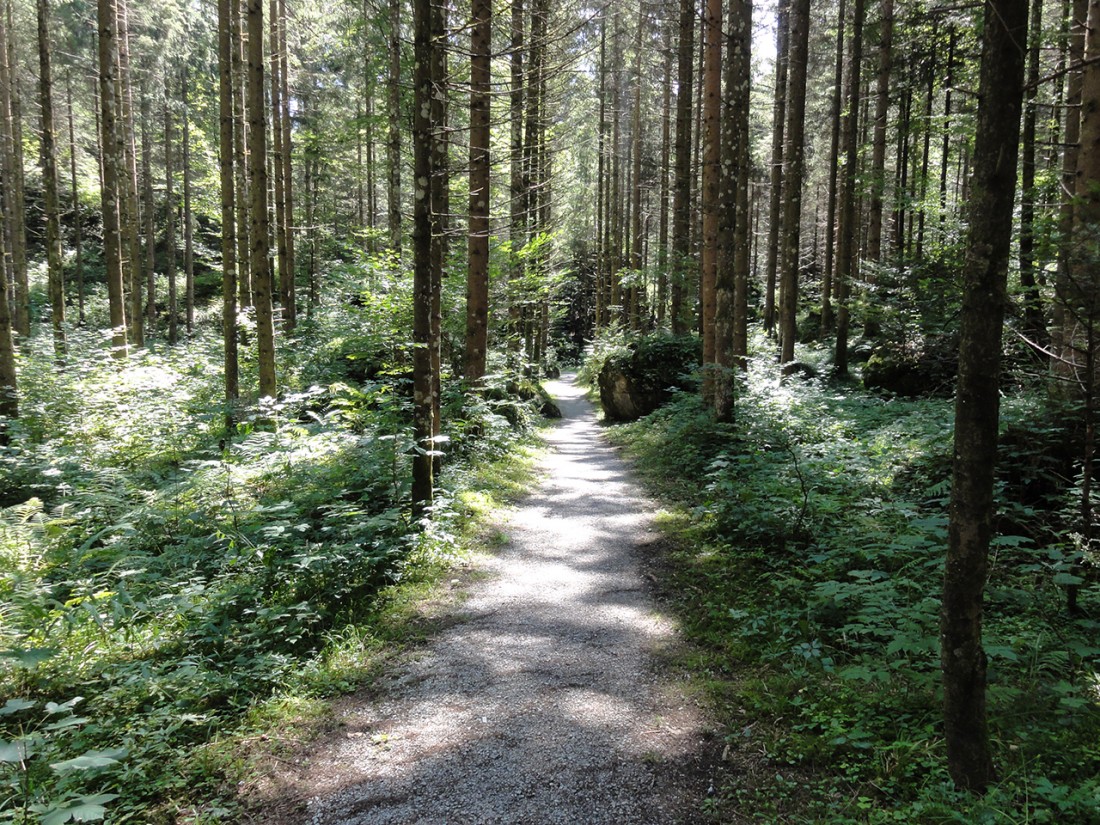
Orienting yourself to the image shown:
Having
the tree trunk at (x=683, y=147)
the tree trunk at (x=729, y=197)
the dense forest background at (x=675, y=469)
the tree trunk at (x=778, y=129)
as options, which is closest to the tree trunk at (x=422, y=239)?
the dense forest background at (x=675, y=469)

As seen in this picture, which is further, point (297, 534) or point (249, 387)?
point (249, 387)

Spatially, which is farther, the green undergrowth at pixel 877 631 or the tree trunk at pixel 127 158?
the tree trunk at pixel 127 158

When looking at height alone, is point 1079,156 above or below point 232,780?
above

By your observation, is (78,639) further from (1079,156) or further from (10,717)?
(1079,156)

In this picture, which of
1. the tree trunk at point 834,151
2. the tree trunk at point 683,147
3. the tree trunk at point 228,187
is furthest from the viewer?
the tree trunk at point 834,151

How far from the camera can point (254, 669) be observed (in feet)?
13.9

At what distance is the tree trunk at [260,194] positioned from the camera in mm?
9805

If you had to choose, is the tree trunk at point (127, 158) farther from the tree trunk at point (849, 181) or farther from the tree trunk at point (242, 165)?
the tree trunk at point (849, 181)

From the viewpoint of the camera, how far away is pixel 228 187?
37.4 feet

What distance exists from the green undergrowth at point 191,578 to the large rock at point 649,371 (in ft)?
20.4

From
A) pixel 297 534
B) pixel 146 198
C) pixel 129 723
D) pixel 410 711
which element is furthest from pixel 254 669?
pixel 146 198

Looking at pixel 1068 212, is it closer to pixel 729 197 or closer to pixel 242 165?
pixel 729 197

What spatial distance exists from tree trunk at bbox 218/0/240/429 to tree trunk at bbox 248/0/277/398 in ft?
2.13

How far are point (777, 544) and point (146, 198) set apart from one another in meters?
30.6
